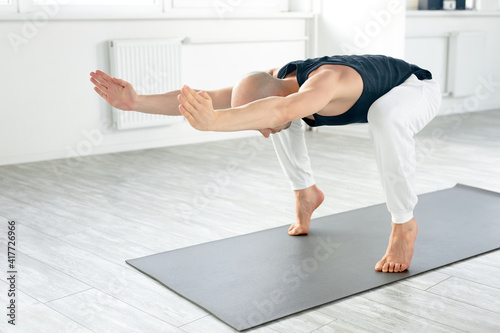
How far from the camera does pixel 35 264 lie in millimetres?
2094

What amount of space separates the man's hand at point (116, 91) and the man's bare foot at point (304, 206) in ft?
2.44

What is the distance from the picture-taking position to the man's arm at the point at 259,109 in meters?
1.47

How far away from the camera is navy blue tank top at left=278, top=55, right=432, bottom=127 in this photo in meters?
1.92

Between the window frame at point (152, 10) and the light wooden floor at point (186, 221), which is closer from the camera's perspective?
the light wooden floor at point (186, 221)

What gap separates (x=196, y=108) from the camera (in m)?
1.47

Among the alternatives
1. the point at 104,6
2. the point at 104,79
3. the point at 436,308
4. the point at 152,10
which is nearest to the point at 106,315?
the point at 104,79

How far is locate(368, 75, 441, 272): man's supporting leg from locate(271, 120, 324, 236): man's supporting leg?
14.9 inches

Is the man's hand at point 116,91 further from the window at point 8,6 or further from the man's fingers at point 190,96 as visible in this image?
the window at point 8,6

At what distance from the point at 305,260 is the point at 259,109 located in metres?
0.71

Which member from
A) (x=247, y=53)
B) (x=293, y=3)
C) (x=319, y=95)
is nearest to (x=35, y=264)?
(x=319, y=95)

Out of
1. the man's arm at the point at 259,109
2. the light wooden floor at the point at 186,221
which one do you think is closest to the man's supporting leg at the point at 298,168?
the light wooden floor at the point at 186,221

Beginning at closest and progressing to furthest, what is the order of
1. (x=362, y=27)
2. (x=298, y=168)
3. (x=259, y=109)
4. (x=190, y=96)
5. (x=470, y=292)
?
(x=190, y=96)
(x=259, y=109)
(x=470, y=292)
(x=298, y=168)
(x=362, y=27)

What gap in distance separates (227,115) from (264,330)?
55cm

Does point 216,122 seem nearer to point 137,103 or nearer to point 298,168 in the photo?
point 137,103
